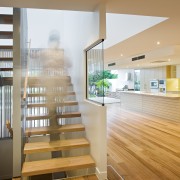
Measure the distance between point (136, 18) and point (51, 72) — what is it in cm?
218

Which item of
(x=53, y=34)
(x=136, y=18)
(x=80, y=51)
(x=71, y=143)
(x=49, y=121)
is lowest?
(x=71, y=143)

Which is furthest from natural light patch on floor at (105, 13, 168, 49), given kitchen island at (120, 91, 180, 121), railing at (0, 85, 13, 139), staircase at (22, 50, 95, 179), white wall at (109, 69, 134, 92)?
white wall at (109, 69, 134, 92)

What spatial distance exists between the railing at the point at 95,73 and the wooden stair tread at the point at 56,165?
98 centimetres

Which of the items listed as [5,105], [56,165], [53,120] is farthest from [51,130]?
[5,105]

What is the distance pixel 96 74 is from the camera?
128 inches

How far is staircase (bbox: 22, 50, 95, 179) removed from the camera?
3.18 m

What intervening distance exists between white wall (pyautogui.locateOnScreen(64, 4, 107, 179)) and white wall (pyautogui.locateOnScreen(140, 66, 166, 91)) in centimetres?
758

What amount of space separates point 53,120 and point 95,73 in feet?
4.20

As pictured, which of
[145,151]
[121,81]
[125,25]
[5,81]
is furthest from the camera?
[121,81]

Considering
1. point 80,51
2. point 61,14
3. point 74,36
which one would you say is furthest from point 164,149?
point 61,14

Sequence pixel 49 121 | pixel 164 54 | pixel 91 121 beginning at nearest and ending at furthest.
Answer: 1. pixel 91 121
2. pixel 49 121
3. pixel 164 54

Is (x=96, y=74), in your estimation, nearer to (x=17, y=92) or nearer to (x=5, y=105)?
(x=17, y=92)

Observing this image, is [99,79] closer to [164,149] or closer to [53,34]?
[53,34]

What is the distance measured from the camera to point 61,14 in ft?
15.6
